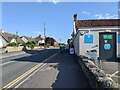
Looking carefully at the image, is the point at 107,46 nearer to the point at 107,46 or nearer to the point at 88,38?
the point at 107,46

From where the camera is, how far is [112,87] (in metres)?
6.40

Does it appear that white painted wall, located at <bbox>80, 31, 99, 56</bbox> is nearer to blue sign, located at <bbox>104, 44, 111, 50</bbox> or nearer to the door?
the door

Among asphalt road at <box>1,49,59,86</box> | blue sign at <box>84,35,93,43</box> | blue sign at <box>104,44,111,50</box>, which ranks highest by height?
blue sign at <box>84,35,93,43</box>

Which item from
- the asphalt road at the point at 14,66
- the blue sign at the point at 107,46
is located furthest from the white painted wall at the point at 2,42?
the blue sign at the point at 107,46

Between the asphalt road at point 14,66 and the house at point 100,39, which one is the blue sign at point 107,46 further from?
the asphalt road at point 14,66

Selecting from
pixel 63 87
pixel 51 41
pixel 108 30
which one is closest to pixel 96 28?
pixel 108 30

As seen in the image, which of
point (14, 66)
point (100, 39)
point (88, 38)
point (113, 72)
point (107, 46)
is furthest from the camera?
point (88, 38)

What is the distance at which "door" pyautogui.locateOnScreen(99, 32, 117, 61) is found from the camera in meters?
→ 24.5

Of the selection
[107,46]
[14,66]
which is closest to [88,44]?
[107,46]

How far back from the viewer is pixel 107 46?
2458 cm

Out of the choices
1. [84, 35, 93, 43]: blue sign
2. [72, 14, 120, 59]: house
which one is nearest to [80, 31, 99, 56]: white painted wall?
[72, 14, 120, 59]: house

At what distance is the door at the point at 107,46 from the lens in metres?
24.5

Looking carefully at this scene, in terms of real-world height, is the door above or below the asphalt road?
above

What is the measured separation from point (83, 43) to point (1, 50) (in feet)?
95.1
